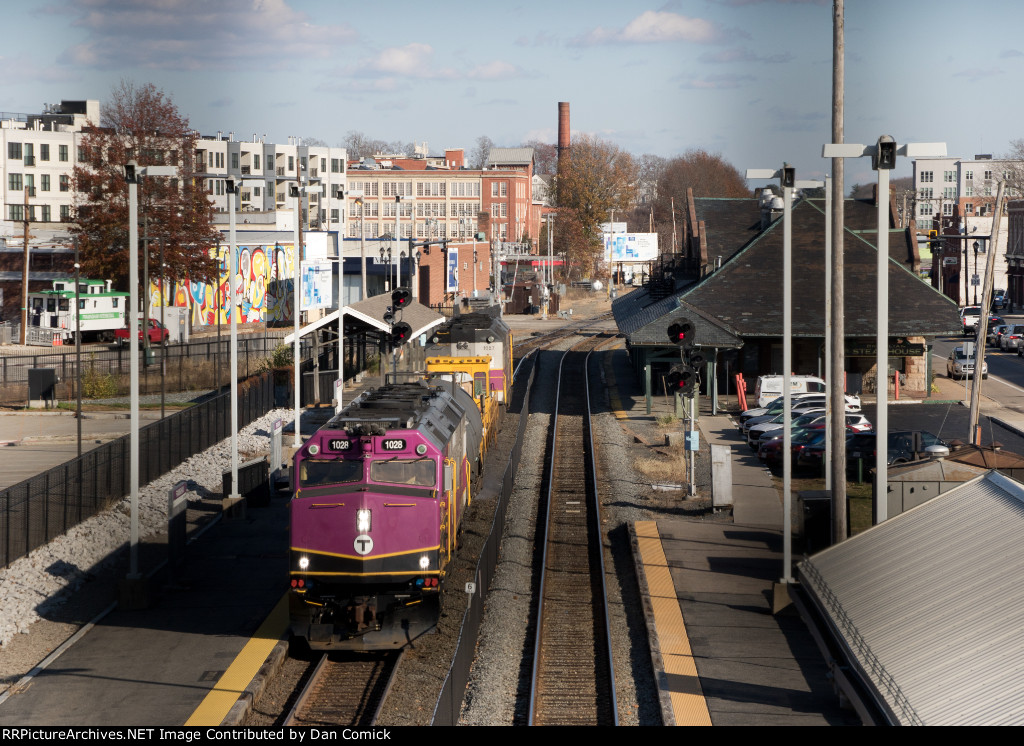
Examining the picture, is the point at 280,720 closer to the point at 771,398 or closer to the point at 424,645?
the point at 424,645

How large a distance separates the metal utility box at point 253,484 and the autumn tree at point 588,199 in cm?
12205

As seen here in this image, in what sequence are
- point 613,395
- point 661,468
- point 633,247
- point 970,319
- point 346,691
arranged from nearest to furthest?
point 346,691 < point 661,468 < point 613,395 < point 970,319 < point 633,247

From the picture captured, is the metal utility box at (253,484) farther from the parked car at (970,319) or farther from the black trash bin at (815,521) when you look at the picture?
the parked car at (970,319)

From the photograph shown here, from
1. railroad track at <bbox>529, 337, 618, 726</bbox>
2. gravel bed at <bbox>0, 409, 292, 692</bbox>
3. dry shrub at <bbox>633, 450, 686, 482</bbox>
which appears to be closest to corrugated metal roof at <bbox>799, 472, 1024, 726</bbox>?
railroad track at <bbox>529, 337, 618, 726</bbox>

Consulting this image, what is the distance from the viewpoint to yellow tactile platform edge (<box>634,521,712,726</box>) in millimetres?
14875

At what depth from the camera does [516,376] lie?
2253 inches

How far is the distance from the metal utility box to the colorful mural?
150 ft

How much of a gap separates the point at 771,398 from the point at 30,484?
30.4 metres

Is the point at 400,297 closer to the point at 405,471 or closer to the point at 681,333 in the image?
the point at 681,333

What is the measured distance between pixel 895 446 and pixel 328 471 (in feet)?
70.3

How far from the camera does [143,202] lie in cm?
6606

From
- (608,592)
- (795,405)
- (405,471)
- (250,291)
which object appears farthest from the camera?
(250,291)

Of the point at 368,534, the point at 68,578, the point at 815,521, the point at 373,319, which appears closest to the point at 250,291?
the point at 373,319

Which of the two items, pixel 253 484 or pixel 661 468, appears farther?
pixel 661 468
